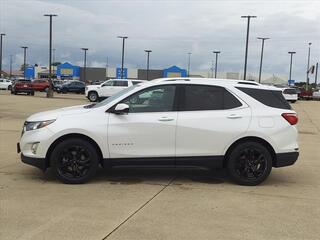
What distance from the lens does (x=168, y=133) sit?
7.27 metres

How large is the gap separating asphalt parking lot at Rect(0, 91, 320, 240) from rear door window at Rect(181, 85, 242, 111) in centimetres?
123

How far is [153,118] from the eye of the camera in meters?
7.26

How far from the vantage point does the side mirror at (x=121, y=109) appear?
7086 millimetres

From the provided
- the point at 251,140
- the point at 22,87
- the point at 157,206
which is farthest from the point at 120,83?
the point at 157,206

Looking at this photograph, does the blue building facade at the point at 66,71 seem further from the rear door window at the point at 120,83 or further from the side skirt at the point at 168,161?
the side skirt at the point at 168,161

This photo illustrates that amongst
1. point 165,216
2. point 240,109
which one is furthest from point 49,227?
point 240,109

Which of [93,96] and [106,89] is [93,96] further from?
[106,89]

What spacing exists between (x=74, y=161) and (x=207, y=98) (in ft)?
7.62

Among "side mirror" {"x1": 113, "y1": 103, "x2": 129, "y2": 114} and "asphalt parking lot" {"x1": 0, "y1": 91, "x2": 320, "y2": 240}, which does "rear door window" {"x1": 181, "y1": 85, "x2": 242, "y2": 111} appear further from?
"asphalt parking lot" {"x1": 0, "y1": 91, "x2": 320, "y2": 240}

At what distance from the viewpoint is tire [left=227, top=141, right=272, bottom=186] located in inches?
290

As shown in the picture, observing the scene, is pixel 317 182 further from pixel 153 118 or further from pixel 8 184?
pixel 8 184

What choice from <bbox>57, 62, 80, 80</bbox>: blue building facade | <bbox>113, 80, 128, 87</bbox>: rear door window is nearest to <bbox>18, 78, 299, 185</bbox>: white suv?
<bbox>113, 80, 128, 87</bbox>: rear door window

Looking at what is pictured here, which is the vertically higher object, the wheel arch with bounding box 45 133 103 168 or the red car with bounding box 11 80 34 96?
the wheel arch with bounding box 45 133 103 168

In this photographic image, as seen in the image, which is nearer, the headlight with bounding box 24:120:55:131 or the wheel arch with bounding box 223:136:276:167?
the headlight with bounding box 24:120:55:131
